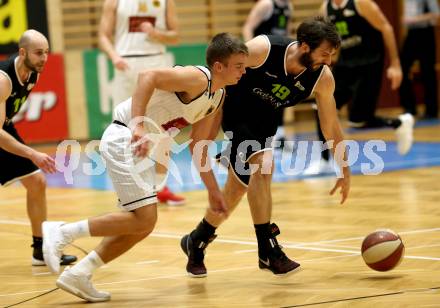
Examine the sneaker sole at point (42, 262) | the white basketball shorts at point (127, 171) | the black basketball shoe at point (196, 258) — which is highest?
the white basketball shorts at point (127, 171)

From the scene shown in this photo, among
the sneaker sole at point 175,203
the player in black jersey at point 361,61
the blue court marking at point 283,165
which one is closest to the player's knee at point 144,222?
the sneaker sole at point 175,203

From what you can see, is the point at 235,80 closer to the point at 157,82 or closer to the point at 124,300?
the point at 157,82

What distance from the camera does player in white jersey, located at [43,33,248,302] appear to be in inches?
200

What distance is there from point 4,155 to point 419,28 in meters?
11.7

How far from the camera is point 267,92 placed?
5863 mm

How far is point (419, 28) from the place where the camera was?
16.7 metres

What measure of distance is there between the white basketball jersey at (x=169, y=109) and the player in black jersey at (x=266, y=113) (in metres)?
0.60

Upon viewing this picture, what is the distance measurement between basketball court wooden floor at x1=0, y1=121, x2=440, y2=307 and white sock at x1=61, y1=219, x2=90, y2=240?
14.6 inches

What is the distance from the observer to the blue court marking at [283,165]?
10.7m

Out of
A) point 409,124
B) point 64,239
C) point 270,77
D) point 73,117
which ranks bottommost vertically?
point 73,117

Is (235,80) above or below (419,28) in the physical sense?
above

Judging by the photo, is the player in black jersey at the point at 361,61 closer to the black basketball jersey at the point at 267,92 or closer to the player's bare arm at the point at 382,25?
the player's bare arm at the point at 382,25

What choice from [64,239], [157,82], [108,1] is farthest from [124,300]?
[108,1]

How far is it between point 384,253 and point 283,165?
6.53 meters
